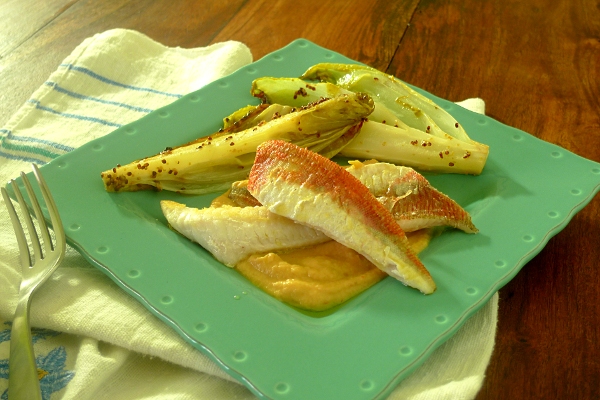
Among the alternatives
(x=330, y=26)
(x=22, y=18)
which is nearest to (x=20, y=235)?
(x=22, y=18)

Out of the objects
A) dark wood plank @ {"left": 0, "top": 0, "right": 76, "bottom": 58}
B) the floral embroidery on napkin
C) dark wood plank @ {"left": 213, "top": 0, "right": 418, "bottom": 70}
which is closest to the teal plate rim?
the floral embroidery on napkin

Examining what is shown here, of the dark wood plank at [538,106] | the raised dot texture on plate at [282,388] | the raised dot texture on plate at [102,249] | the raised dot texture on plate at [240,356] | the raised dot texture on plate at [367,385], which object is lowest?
the dark wood plank at [538,106]

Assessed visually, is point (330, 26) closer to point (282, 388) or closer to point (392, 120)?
point (392, 120)

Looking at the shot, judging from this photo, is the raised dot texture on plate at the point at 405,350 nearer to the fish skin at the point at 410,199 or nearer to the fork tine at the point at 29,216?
the fish skin at the point at 410,199

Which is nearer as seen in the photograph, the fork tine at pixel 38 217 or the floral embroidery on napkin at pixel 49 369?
the floral embroidery on napkin at pixel 49 369

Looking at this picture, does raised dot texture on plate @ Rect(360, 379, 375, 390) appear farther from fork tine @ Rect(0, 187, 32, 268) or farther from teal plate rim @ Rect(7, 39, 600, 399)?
fork tine @ Rect(0, 187, 32, 268)

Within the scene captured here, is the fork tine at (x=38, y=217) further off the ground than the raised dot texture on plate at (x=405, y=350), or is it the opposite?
the fork tine at (x=38, y=217)

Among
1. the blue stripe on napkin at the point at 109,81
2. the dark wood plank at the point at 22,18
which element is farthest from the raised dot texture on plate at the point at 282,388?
Answer: the dark wood plank at the point at 22,18

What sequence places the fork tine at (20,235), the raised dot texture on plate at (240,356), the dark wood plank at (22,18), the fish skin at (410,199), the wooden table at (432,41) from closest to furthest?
the raised dot texture on plate at (240,356) < the fork tine at (20,235) < the fish skin at (410,199) < the wooden table at (432,41) < the dark wood plank at (22,18)
